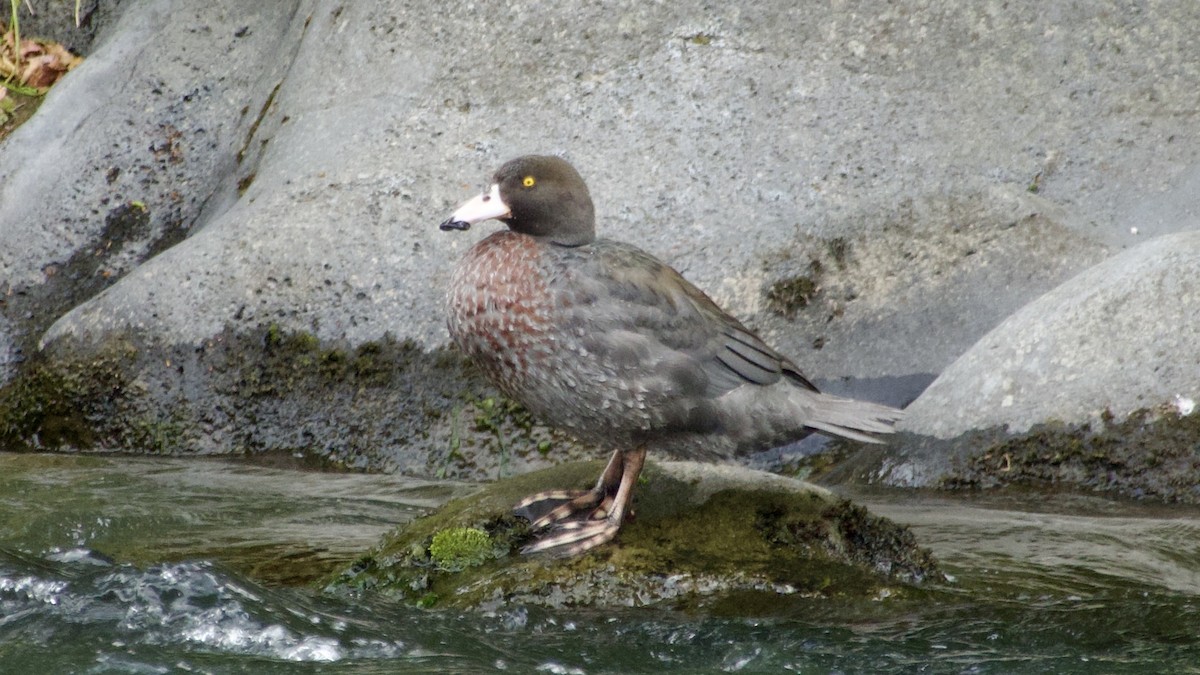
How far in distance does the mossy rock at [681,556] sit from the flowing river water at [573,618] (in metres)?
0.08

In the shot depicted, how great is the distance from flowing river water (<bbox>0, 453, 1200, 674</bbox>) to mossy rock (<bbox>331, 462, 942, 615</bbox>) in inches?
3.3

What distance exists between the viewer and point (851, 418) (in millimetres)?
4852

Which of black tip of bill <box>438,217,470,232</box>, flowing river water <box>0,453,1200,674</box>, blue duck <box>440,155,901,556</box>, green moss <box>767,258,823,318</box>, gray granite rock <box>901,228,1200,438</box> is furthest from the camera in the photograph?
green moss <box>767,258,823,318</box>

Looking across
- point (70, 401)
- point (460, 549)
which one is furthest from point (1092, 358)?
point (70, 401)

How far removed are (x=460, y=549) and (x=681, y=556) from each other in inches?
30.3

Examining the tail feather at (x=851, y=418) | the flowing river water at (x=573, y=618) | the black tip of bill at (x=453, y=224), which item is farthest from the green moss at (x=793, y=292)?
the black tip of bill at (x=453, y=224)

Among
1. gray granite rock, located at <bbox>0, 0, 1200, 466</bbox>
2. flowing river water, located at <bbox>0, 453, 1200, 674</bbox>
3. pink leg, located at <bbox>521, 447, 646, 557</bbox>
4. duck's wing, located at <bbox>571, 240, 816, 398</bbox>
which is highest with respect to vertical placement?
gray granite rock, located at <bbox>0, 0, 1200, 466</bbox>

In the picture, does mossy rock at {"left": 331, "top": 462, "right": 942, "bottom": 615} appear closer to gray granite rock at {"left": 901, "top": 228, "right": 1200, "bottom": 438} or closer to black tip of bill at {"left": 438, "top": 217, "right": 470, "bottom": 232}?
black tip of bill at {"left": 438, "top": 217, "right": 470, "bottom": 232}

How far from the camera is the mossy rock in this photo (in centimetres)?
433

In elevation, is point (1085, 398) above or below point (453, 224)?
below

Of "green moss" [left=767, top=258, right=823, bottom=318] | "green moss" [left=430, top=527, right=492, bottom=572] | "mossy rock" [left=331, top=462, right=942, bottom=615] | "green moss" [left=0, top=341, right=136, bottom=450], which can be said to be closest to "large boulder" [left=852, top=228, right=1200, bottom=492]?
"green moss" [left=767, top=258, right=823, bottom=318]

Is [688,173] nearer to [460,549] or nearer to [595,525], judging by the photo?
[595,525]

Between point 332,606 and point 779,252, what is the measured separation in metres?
3.81

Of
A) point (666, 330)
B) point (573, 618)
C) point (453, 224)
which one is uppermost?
point (453, 224)
